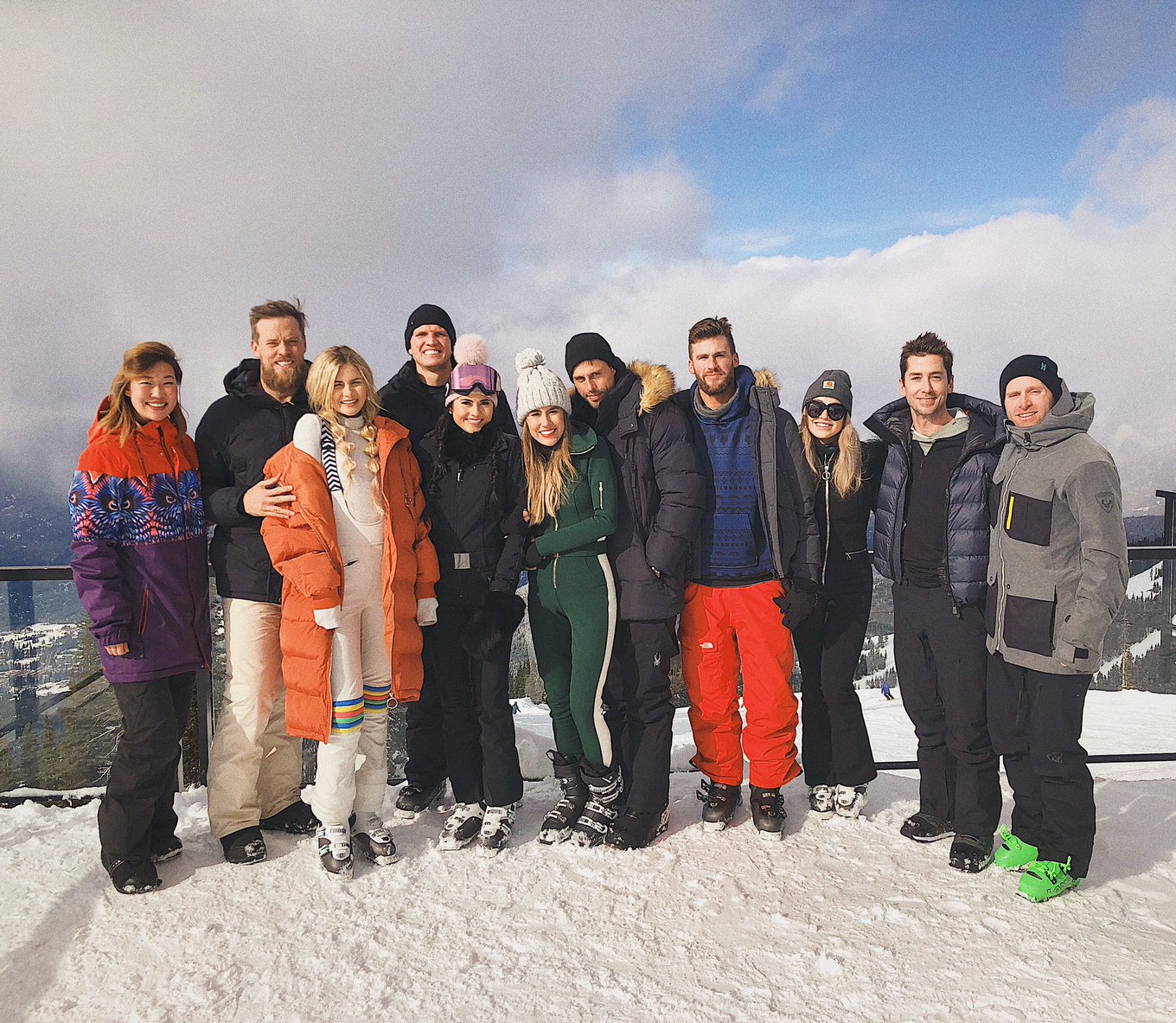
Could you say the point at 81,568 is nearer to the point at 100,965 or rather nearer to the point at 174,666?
the point at 174,666

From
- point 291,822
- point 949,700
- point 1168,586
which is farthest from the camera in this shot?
point 1168,586

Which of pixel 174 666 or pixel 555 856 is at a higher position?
pixel 174 666

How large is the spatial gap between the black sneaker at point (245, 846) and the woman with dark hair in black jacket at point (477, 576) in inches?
30.7

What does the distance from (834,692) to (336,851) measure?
7.75 ft

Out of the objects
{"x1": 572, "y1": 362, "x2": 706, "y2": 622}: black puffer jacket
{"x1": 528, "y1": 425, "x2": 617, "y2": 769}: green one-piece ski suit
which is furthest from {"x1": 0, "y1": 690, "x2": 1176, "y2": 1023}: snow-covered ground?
{"x1": 572, "y1": 362, "x2": 706, "y2": 622}: black puffer jacket

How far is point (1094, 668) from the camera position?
104 inches

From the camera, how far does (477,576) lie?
3201 mm

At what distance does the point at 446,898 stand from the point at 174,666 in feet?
4.69

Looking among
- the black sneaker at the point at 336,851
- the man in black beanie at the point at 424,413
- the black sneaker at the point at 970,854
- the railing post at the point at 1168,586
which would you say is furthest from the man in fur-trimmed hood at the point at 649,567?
the railing post at the point at 1168,586

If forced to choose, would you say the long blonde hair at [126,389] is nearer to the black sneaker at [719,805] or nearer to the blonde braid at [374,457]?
the blonde braid at [374,457]

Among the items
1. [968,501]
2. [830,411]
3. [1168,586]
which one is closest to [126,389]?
[830,411]

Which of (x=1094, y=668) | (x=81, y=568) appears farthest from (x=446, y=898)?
(x=1094, y=668)

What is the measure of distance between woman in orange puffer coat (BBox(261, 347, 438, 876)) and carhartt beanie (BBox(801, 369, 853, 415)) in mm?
1938

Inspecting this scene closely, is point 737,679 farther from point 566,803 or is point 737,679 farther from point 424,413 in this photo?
point 424,413
